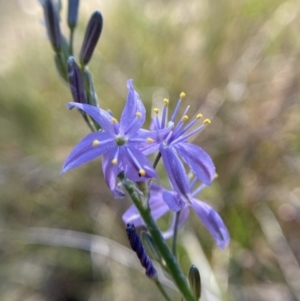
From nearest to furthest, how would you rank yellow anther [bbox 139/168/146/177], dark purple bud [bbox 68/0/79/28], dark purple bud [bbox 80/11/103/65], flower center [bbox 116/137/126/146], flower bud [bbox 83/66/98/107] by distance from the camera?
yellow anther [bbox 139/168/146/177] < flower center [bbox 116/137/126/146] < flower bud [bbox 83/66/98/107] < dark purple bud [bbox 80/11/103/65] < dark purple bud [bbox 68/0/79/28]

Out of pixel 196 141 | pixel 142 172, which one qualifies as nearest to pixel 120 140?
pixel 142 172

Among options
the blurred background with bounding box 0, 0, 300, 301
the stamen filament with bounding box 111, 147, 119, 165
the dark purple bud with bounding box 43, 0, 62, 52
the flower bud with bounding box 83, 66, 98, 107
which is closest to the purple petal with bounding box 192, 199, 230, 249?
the stamen filament with bounding box 111, 147, 119, 165

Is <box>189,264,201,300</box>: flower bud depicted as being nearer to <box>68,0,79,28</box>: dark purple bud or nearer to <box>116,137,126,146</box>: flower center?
<box>116,137,126,146</box>: flower center

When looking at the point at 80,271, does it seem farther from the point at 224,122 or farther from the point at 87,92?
the point at 87,92

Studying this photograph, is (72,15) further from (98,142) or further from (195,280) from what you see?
(195,280)

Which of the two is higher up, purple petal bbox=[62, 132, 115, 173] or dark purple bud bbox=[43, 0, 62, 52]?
dark purple bud bbox=[43, 0, 62, 52]

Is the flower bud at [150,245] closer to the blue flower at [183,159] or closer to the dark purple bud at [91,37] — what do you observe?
the blue flower at [183,159]

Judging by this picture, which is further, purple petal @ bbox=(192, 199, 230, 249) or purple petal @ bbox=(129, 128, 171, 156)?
purple petal @ bbox=(192, 199, 230, 249)
